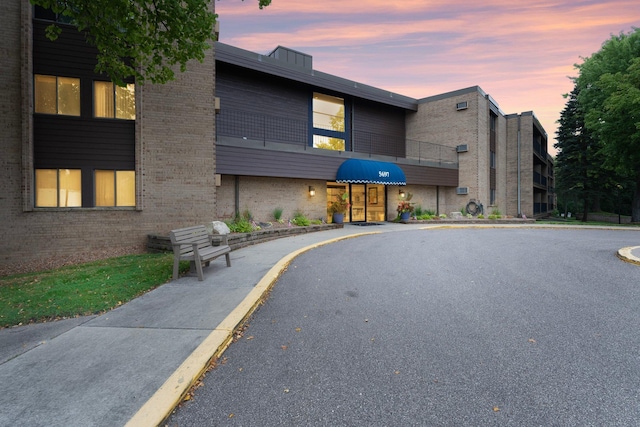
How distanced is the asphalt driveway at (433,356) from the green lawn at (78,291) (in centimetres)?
272

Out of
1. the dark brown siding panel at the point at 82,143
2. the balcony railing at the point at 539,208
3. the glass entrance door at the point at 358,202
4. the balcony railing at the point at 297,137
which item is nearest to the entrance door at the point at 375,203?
the glass entrance door at the point at 358,202

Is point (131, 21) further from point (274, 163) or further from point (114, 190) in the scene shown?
point (274, 163)

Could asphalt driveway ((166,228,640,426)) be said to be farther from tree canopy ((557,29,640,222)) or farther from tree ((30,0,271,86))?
tree canopy ((557,29,640,222))

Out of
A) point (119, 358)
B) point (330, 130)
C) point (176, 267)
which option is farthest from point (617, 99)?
point (119, 358)

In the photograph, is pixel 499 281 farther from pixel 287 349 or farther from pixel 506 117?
pixel 506 117

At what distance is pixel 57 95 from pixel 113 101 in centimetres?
171

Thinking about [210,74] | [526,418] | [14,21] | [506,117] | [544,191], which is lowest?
[526,418]

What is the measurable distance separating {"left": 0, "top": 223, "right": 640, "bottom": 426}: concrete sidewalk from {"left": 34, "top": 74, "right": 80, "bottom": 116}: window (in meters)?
9.56

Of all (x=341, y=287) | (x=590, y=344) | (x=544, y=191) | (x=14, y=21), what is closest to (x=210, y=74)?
(x=14, y=21)

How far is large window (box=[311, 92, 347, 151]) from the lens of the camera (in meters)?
22.5

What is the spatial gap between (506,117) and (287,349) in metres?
35.5

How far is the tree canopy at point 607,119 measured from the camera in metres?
23.1

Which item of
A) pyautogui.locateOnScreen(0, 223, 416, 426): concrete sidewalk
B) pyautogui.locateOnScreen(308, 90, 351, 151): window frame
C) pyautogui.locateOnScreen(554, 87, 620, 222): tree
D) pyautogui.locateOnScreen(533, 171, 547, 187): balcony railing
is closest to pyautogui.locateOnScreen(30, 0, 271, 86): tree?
pyautogui.locateOnScreen(0, 223, 416, 426): concrete sidewalk

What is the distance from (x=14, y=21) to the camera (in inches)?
419
